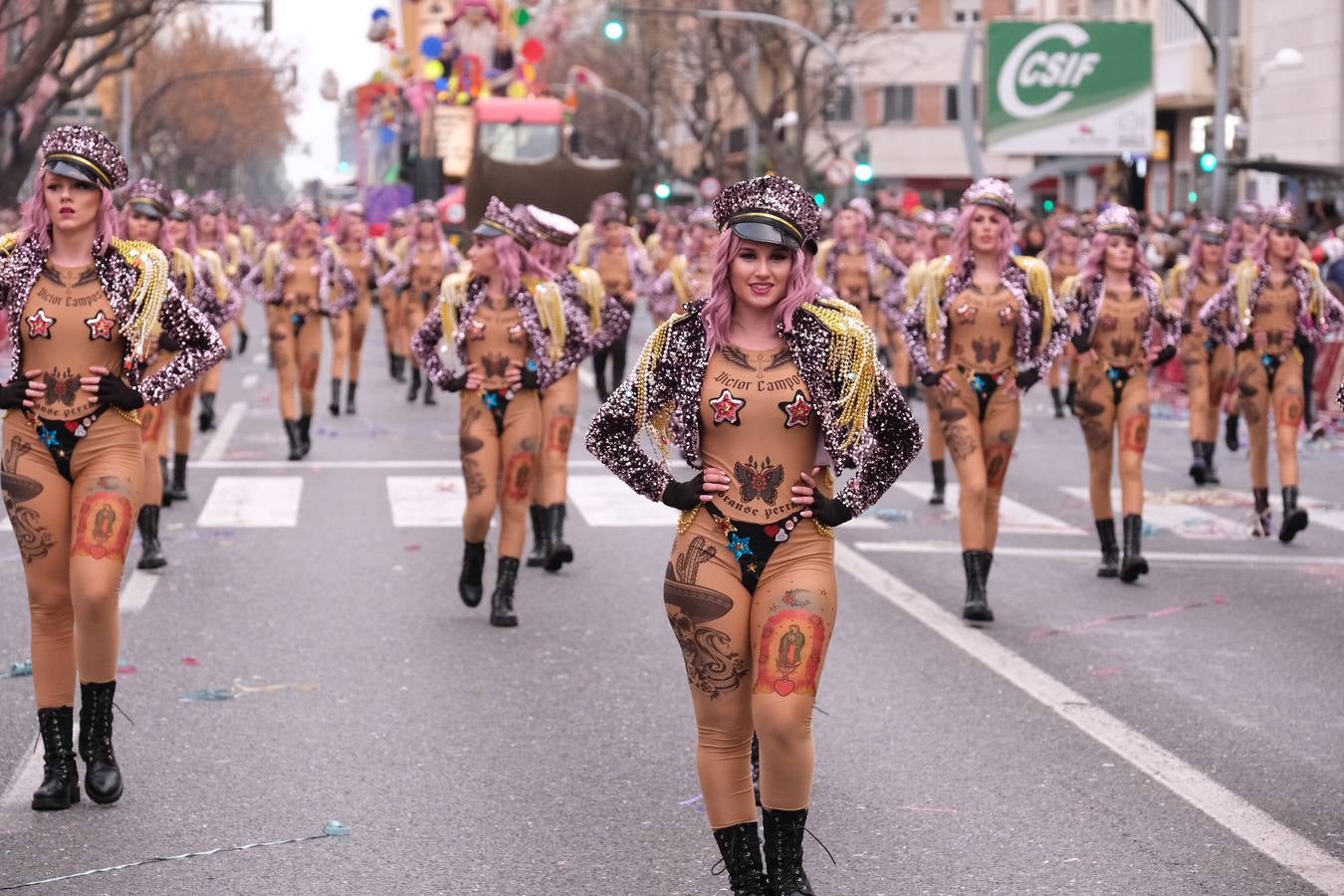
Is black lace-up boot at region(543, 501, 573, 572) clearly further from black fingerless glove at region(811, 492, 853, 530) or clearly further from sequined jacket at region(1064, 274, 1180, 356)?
black fingerless glove at region(811, 492, 853, 530)

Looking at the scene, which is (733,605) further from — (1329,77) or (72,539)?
(1329,77)

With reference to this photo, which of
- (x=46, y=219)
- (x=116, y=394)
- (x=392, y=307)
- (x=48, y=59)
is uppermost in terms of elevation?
(x=48, y=59)

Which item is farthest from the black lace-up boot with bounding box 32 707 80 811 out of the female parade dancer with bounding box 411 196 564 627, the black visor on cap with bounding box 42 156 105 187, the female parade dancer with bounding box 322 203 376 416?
the female parade dancer with bounding box 322 203 376 416

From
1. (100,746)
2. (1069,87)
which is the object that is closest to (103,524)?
(100,746)

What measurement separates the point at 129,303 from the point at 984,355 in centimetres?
473

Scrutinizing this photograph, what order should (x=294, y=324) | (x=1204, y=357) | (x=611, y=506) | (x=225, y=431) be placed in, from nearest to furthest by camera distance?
(x=611, y=506) < (x=1204, y=357) < (x=294, y=324) < (x=225, y=431)

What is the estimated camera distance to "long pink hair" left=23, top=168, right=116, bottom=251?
715cm

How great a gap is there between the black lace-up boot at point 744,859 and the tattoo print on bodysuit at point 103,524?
229 cm

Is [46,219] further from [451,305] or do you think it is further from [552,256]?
[552,256]

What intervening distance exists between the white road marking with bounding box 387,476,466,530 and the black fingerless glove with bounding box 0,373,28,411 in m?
7.37

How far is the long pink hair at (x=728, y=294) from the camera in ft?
18.9

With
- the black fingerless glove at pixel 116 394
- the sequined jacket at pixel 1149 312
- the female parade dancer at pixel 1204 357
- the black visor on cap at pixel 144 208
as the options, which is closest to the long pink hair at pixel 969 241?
the sequined jacket at pixel 1149 312

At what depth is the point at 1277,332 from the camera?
46.0 feet

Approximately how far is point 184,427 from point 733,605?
10.0 m
